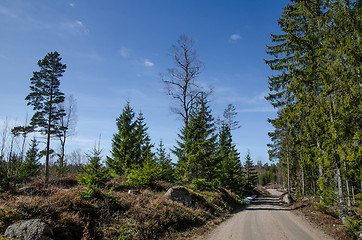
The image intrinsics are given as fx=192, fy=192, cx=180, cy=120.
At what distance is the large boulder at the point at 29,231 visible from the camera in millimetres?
5426

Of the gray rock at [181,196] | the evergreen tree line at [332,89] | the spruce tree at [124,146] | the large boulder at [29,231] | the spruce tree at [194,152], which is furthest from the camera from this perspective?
the spruce tree at [124,146]

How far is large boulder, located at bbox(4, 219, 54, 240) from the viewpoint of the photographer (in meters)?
5.43

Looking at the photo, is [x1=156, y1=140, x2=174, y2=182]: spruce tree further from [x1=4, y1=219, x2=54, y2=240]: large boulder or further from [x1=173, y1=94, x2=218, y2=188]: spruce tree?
[x1=4, y1=219, x2=54, y2=240]: large boulder

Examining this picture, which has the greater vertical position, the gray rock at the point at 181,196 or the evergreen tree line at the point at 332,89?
the evergreen tree line at the point at 332,89

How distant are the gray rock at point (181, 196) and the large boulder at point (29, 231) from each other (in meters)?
7.95

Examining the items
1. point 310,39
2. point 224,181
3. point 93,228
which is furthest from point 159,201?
point 224,181

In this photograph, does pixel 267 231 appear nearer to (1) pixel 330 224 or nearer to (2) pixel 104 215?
(1) pixel 330 224

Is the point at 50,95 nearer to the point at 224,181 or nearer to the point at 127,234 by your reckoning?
the point at 127,234

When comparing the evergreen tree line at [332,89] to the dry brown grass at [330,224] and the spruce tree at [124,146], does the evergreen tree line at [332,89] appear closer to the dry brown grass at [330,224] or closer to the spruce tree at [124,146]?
the dry brown grass at [330,224]

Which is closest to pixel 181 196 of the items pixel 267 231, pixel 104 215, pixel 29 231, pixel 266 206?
pixel 267 231

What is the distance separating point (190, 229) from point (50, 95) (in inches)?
904

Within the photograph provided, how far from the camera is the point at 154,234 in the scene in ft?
28.5

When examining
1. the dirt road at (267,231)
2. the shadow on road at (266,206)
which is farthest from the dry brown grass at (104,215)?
the shadow on road at (266,206)

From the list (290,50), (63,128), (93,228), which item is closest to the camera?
(93,228)
